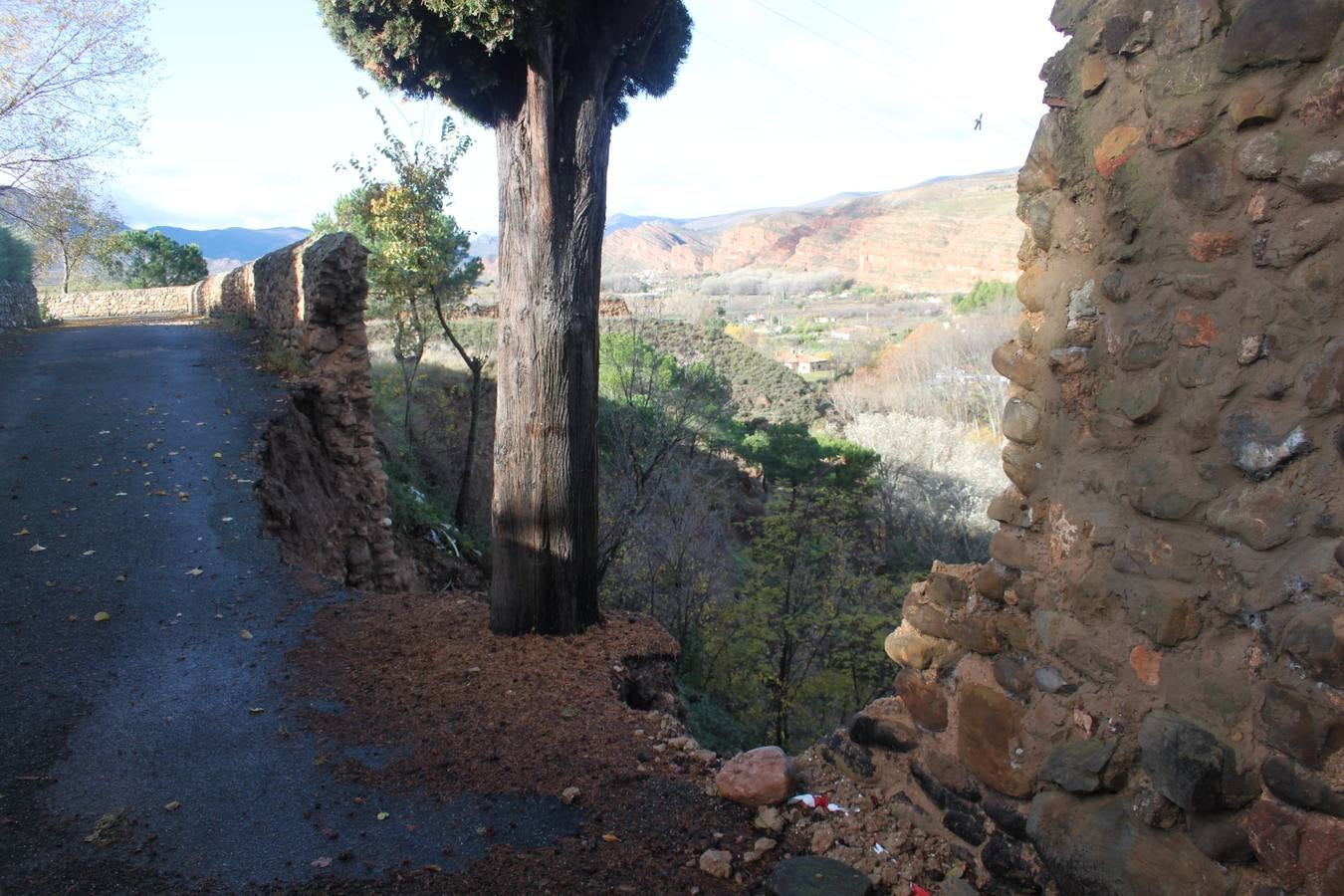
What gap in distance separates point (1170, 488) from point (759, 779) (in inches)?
71.5

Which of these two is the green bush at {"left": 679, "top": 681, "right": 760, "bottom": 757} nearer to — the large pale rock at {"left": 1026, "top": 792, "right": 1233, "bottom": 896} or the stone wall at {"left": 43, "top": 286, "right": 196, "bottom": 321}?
the large pale rock at {"left": 1026, "top": 792, "right": 1233, "bottom": 896}

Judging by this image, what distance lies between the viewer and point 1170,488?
208 cm

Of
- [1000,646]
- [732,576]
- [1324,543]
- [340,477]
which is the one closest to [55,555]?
[340,477]

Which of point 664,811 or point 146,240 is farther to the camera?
point 146,240

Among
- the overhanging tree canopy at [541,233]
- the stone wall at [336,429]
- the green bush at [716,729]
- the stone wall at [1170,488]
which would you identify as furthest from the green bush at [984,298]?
the stone wall at [1170,488]

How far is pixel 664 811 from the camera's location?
3146 millimetres

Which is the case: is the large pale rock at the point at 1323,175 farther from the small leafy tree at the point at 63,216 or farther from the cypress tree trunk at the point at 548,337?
the small leafy tree at the point at 63,216

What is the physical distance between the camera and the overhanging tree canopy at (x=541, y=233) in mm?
4719

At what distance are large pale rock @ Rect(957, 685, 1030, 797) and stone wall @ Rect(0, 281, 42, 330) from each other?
19.8m

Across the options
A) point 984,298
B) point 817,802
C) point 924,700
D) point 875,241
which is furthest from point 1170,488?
point 875,241

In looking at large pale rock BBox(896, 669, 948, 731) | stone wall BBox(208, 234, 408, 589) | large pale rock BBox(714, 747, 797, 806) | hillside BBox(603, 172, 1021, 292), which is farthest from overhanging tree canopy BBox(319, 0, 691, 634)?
hillside BBox(603, 172, 1021, 292)

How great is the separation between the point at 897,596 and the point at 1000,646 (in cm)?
1103

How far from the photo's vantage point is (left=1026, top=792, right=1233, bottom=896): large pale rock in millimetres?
1948

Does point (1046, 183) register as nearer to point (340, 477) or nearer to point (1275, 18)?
point (1275, 18)
